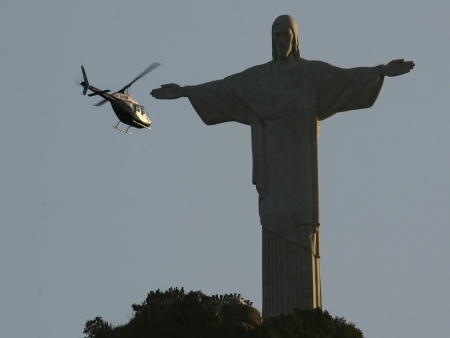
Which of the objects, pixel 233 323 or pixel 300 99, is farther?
pixel 300 99

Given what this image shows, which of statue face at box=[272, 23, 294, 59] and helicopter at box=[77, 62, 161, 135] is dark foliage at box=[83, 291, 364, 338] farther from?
helicopter at box=[77, 62, 161, 135]

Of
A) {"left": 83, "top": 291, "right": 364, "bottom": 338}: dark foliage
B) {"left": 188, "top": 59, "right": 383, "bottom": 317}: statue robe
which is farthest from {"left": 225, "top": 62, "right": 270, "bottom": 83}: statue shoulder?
{"left": 83, "top": 291, "right": 364, "bottom": 338}: dark foliage

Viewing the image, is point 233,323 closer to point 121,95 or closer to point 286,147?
point 286,147

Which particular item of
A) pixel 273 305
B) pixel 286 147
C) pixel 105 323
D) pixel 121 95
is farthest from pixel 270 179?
pixel 121 95

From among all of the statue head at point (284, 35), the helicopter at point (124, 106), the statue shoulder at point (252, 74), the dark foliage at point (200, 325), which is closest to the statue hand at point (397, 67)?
the statue head at point (284, 35)

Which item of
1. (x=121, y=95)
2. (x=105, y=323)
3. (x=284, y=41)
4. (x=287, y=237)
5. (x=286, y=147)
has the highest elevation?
(x=121, y=95)

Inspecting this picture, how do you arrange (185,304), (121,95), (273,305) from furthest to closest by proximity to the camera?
1. (121,95)
2. (273,305)
3. (185,304)

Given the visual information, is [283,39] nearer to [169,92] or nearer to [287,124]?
[287,124]
